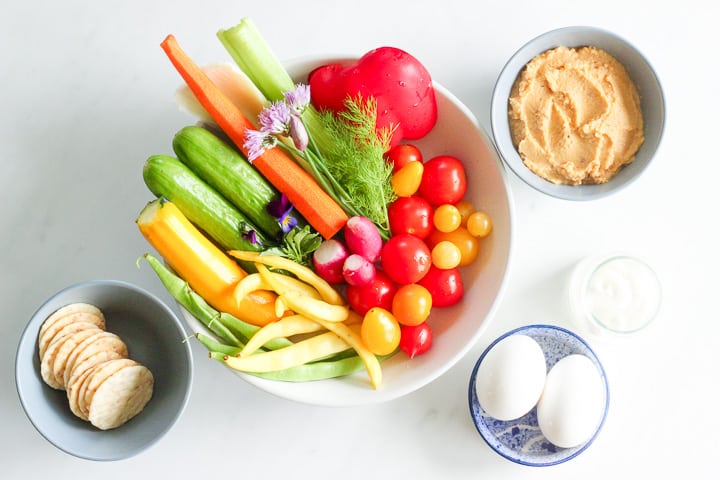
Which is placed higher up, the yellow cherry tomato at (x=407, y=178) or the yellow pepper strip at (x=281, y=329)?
the yellow cherry tomato at (x=407, y=178)

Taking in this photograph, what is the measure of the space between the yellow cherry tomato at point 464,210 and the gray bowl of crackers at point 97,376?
66 cm

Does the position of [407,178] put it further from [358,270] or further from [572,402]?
[572,402]

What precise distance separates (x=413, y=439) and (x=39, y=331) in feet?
2.84

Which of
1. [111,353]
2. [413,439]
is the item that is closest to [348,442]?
[413,439]

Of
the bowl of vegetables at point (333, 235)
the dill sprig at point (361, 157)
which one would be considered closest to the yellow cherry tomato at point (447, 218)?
the bowl of vegetables at point (333, 235)

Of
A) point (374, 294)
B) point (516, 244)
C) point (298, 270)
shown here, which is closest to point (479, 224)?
point (516, 244)

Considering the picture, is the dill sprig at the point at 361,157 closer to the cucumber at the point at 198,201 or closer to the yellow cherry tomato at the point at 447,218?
the yellow cherry tomato at the point at 447,218

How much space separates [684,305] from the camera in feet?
6.11

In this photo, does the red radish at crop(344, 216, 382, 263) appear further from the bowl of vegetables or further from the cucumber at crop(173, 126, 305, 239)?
the cucumber at crop(173, 126, 305, 239)

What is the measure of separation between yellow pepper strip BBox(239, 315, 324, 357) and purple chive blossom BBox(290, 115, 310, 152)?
382mm

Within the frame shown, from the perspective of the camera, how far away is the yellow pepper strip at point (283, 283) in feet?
5.54

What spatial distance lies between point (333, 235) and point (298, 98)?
0.31m

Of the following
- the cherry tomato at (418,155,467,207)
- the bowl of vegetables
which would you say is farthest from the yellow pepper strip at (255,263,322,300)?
the cherry tomato at (418,155,467,207)

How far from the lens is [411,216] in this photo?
173 cm
